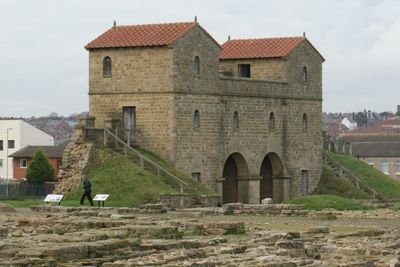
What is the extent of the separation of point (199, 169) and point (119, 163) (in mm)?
5553

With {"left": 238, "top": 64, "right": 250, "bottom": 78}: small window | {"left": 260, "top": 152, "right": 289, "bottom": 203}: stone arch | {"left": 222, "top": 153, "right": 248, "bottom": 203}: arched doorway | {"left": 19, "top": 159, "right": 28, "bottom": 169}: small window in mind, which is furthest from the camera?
{"left": 19, "top": 159, "right": 28, "bottom": 169}: small window

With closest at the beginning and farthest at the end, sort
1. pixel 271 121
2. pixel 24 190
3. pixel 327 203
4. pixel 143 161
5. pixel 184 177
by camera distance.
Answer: pixel 327 203 → pixel 143 161 → pixel 184 177 → pixel 24 190 → pixel 271 121

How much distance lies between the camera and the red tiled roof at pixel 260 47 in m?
71.9

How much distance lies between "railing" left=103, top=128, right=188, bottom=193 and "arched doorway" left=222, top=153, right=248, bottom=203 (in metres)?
7.95

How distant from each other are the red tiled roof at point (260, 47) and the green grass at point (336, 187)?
8025 millimetres

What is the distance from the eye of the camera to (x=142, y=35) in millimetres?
64312

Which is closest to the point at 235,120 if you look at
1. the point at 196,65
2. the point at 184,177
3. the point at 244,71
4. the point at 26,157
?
the point at 196,65

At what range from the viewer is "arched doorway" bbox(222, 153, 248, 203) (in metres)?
68.2

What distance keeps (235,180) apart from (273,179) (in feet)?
11.3

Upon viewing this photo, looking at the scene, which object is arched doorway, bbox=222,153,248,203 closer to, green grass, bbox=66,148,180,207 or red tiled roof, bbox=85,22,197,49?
red tiled roof, bbox=85,22,197,49

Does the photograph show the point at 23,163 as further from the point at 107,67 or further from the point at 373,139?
the point at 373,139

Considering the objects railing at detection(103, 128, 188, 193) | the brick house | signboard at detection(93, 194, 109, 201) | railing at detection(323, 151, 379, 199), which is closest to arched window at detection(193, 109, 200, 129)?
railing at detection(103, 128, 188, 193)

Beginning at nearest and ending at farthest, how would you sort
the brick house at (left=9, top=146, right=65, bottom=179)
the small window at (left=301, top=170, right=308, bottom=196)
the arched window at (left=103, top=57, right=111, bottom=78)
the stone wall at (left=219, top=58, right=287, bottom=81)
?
1. the arched window at (left=103, top=57, right=111, bottom=78)
2. the stone wall at (left=219, top=58, right=287, bottom=81)
3. the small window at (left=301, top=170, right=308, bottom=196)
4. the brick house at (left=9, top=146, right=65, bottom=179)

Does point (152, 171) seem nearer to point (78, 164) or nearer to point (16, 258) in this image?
point (78, 164)
